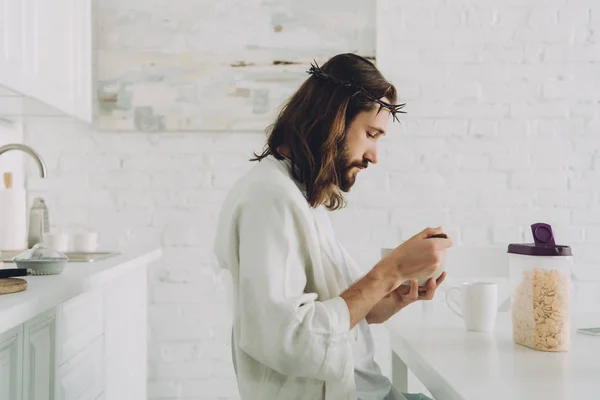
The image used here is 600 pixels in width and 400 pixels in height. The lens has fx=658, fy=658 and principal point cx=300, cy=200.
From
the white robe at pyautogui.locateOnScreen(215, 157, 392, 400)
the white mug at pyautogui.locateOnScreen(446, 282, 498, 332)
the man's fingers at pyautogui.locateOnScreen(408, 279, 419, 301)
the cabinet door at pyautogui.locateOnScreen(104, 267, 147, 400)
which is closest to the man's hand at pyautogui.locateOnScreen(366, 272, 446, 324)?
the man's fingers at pyautogui.locateOnScreen(408, 279, 419, 301)

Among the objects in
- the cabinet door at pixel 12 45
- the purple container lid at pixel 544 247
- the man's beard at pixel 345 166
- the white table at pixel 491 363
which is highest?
the cabinet door at pixel 12 45

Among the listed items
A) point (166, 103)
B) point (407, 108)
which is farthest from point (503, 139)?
point (166, 103)

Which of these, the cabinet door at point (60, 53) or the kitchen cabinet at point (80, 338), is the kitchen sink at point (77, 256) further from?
the cabinet door at point (60, 53)

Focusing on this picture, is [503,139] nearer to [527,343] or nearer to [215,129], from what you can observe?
[215,129]

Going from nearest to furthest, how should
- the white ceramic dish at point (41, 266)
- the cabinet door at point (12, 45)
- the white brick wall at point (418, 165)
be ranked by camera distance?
1. the white ceramic dish at point (41, 266)
2. the cabinet door at point (12, 45)
3. the white brick wall at point (418, 165)

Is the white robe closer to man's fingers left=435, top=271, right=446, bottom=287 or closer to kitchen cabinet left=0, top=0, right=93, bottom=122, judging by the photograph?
man's fingers left=435, top=271, right=446, bottom=287

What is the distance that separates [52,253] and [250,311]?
0.71 metres

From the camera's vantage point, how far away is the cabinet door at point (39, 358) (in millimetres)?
1376

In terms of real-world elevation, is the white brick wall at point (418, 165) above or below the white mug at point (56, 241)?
above

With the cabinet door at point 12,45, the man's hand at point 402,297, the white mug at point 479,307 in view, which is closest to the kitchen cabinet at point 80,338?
the cabinet door at point 12,45

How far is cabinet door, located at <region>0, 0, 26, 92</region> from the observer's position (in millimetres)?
1778

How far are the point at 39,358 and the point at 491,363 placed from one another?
37.7 inches

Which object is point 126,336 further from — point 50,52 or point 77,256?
point 50,52

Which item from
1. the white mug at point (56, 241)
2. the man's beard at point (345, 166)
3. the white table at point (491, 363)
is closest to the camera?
the white table at point (491, 363)
